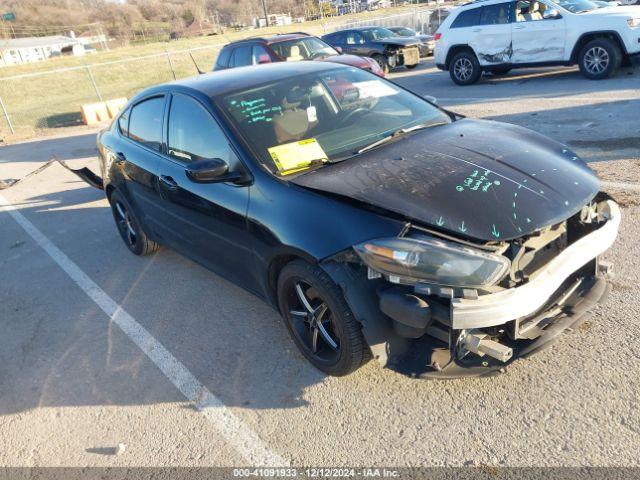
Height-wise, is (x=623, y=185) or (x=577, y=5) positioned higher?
(x=577, y=5)

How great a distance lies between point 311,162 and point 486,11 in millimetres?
10253

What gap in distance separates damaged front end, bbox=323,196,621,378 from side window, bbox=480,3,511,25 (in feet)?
32.7

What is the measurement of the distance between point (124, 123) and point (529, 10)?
9373 mm

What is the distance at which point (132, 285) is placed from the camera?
4785 mm

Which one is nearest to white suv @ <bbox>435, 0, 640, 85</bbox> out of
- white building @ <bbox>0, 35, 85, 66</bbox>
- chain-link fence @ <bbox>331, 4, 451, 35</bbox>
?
chain-link fence @ <bbox>331, 4, 451, 35</bbox>

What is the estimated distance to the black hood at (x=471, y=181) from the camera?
259 centimetres

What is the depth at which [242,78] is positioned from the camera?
13.2 ft

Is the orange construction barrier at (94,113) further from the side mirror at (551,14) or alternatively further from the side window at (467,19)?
the side mirror at (551,14)

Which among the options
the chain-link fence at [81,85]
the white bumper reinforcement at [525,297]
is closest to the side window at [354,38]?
the chain-link fence at [81,85]

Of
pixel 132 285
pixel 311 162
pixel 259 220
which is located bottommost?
pixel 132 285

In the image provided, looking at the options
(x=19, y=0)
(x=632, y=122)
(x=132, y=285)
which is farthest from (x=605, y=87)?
(x=19, y=0)

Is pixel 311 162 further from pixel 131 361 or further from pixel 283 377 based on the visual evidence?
pixel 131 361

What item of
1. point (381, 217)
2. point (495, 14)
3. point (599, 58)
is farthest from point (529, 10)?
point (381, 217)

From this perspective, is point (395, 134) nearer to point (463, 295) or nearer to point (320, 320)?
point (320, 320)
